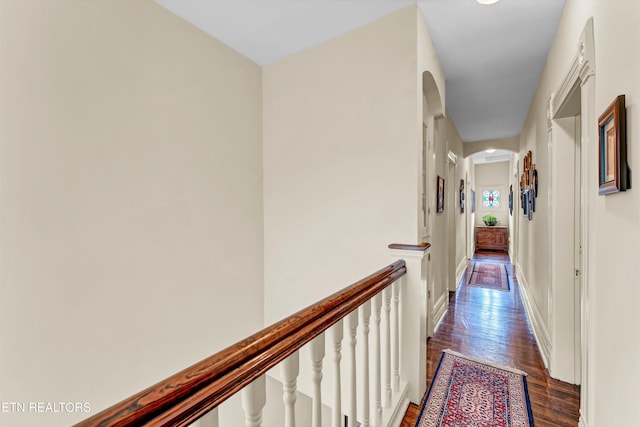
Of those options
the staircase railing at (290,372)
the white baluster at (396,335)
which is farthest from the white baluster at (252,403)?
the white baluster at (396,335)

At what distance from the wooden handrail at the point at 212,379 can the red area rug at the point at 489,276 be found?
462 centimetres

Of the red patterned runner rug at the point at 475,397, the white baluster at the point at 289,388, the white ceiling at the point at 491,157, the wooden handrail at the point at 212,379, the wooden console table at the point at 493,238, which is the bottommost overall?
the red patterned runner rug at the point at 475,397

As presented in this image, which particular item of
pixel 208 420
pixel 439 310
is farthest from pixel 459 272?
pixel 208 420

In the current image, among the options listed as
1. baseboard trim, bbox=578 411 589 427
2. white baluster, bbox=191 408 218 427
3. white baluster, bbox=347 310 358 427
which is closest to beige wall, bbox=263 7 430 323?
white baluster, bbox=347 310 358 427

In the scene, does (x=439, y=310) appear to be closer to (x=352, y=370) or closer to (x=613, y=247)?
(x=613, y=247)

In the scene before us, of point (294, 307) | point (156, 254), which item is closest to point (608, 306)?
point (294, 307)

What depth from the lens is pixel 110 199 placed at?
65.7 inches

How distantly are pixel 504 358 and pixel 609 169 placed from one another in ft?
6.31

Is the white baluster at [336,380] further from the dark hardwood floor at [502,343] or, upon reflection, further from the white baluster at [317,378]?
the dark hardwood floor at [502,343]

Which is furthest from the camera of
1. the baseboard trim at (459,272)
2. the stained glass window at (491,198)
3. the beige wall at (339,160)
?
the stained glass window at (491,198)

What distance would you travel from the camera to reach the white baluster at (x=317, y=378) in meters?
0.91

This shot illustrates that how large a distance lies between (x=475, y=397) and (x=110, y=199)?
261 centimetres

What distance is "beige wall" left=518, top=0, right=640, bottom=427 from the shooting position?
3.16 ft

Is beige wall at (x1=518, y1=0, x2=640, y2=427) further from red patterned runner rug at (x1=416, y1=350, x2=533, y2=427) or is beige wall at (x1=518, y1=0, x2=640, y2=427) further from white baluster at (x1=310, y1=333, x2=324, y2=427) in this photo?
white baluster at (x1=310, y1=333, x2=324, y2=427)
